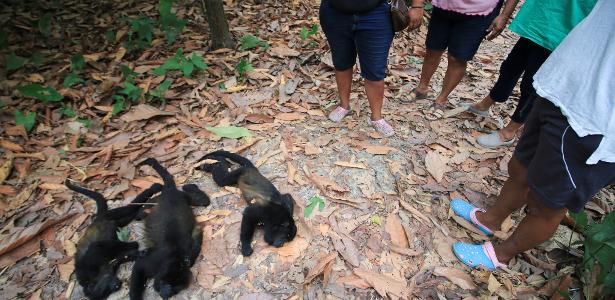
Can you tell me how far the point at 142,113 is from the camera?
430cm

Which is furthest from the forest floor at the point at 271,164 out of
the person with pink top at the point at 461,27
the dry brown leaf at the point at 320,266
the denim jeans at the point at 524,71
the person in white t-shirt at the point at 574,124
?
the person in white t-shirt at the point at 574,124

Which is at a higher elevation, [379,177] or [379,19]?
[379,19]

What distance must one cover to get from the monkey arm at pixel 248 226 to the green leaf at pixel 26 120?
276cm

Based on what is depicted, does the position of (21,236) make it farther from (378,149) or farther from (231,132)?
(378,149)

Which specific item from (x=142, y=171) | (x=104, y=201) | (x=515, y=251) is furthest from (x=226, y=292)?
(x=515, y=251)

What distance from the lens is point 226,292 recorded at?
2871 mm

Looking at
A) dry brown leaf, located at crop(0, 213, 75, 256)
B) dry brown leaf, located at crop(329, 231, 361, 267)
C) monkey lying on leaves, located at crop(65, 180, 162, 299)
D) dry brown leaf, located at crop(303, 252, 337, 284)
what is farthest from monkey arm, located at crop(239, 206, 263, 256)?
dry brown leaf, located at crop(0, 213, 75, 256)

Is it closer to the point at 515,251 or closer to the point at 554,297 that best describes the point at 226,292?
the point at 515,251

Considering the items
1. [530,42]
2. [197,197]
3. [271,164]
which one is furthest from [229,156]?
[530,42]

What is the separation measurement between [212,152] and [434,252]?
2.36 m

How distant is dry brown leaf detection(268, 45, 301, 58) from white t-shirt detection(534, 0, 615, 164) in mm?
3785

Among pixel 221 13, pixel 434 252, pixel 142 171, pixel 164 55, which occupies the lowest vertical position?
pixel 434 252

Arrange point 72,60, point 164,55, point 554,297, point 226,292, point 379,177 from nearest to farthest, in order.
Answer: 1. point 554,297
2. point 226,292
3. point 379,177
4. point 72,60
5. point 164,55

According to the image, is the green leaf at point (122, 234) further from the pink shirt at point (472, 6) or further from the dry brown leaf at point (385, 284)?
the pink shirt at point (472, 6)
